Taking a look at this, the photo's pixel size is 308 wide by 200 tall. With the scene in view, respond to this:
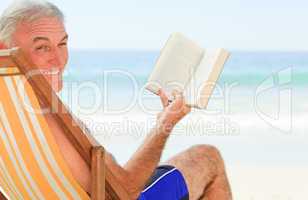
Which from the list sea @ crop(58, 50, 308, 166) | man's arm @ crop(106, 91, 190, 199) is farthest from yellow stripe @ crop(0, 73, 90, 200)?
sea @ crop(58, 50, 308, 166)

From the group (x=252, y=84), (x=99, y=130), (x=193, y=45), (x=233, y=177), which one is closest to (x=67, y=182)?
(x=193, y=45)

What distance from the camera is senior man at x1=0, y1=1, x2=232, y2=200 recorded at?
2.10 meters

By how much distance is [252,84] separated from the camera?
33.5ft

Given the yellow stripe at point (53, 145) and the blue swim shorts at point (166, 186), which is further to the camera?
the blue swim shorts at point (166, 186)

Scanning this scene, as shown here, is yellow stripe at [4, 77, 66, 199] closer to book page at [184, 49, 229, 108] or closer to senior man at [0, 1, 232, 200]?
senior man at [0, 1, 232, 200]

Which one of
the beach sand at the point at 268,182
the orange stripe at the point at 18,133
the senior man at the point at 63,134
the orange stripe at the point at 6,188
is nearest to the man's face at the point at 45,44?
the senior man at the point at 63,134

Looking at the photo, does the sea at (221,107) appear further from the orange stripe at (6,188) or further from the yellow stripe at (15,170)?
the yellow stripe at (15,170)

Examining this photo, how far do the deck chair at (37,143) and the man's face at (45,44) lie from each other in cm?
22

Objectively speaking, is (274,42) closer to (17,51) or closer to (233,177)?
(233,177)

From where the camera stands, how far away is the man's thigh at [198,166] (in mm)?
2461

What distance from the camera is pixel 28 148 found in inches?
79.7

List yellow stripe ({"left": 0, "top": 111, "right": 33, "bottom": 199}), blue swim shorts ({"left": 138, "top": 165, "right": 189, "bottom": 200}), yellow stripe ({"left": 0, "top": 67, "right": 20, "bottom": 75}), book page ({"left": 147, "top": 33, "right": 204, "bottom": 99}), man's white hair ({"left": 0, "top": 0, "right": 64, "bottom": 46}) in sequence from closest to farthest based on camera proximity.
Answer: yellow stripe ({"left": 0, "top": 67, "right": 20, "bottom": 75}) < yellow stripe ({"left": 0, "top": 111, "right": 33, "bottom": 199}) < man's white hair ({"left": 0, "top": 0, "right": 64, "bottom": 46}) < blue swim shorts ({"left": 138, "top": 165, "right": 189, "bottom": 200}) < book page ({"left": 147, "top": 33, "right": 204, "bottom": 99})

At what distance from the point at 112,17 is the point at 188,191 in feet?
35.5

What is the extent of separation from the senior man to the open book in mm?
59
